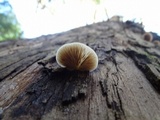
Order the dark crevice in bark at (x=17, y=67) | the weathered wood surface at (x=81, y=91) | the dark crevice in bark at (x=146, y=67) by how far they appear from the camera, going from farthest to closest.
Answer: the dark crevice in bark at (x=17, y=67) < the dark crevice in bark at (x=146, y=67) < the weathered wood surface at (x=81, y=91)

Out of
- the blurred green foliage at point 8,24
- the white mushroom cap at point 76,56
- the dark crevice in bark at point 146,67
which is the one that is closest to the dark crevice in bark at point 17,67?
the white mushroom cap at point 76,56

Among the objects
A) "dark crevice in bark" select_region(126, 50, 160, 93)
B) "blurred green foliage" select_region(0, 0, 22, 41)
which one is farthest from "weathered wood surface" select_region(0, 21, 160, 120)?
"blurred green foliage" select_region(0, 0, 22, 41)

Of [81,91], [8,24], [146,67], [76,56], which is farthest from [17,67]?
[8,24]

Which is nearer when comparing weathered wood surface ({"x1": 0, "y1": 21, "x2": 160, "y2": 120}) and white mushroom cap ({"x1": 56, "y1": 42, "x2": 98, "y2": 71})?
weathered wood surface ({"x1": 0, "y1": 21, "x2": 160, "y2": 120})

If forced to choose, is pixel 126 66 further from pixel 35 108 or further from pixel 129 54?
pixel 35 108

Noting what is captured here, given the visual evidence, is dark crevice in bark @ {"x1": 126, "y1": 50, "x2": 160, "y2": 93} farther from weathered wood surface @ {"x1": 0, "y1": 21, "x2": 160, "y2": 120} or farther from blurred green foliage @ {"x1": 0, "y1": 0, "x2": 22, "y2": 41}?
blurred green foliage @ {"x1": 0, "y1": 0, "x2": 22, "y2": 41}

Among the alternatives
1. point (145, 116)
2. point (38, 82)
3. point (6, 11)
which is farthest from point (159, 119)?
point (6, 11)

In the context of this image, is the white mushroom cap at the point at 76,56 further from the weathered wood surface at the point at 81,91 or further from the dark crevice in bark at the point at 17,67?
the dark crevice in bark at the point at 17,67

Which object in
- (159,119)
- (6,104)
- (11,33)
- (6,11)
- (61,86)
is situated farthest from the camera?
(11,33)
